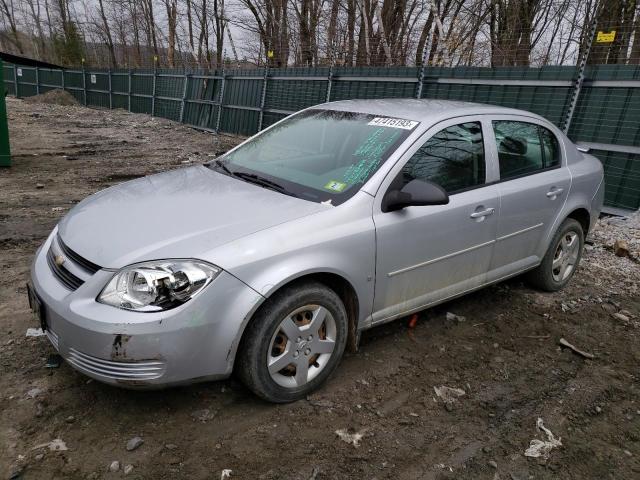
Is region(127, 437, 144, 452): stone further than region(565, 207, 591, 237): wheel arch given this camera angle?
No

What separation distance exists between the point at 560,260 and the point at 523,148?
1.23m

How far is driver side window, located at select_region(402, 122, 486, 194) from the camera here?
315 centimetres

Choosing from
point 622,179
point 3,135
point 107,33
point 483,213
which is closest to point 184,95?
point 3,135

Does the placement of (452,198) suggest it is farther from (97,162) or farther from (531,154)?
(97,162)

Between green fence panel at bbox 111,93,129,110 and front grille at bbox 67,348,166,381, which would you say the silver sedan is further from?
green fence panel at bbox 111,93,129,110

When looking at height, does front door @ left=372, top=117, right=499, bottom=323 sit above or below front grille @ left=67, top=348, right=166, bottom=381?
above

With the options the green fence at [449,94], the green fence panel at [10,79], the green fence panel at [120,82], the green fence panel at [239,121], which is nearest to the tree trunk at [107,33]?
the green fence panel at [10,79]

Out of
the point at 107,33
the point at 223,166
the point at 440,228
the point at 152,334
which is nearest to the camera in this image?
the point at 152,334

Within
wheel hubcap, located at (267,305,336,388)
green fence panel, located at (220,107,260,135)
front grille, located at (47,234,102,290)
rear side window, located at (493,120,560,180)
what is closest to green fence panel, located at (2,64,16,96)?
green fence panel, located at (220,107,260,135)

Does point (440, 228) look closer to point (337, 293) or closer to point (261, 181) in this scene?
point (337, 293)

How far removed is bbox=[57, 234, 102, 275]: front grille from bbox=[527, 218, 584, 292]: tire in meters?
3.62

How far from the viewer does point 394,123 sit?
3.30 m

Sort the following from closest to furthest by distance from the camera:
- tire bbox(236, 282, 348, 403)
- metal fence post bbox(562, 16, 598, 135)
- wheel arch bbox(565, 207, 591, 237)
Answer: tire bbox(236, 282, 348, 403) → wheel arch bbox(565, 207, 591, 237) → metal fence post bbox(562, 16, 598, 135)

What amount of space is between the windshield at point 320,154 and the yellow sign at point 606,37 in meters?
5.51
